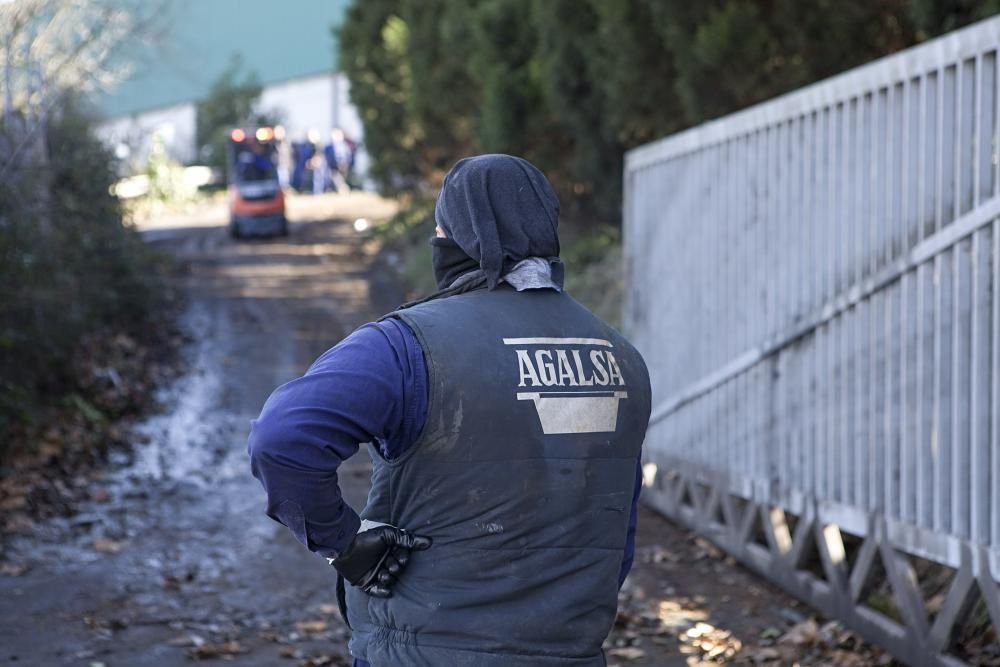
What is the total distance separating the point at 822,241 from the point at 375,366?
170 inches

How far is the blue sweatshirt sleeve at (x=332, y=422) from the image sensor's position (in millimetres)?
2732

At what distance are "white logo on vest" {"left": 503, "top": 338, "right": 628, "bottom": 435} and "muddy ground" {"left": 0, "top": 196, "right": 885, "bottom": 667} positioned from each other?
11.2 feet

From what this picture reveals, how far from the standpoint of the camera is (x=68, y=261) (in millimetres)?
13016

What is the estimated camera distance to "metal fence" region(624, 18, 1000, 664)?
17.5 feet

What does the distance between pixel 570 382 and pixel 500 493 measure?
0.95 feet

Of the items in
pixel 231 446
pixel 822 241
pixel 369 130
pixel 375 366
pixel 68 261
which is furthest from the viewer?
pixel 369 130

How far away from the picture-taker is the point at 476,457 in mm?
2877

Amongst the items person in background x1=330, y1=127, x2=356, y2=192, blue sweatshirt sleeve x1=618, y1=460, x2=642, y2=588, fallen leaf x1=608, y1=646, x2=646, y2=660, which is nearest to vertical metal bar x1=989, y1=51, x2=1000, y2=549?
fallen leaf x1=608, y1=646, x2=646, y2=660

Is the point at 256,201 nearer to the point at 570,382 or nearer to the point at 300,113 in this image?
the point at 300,113

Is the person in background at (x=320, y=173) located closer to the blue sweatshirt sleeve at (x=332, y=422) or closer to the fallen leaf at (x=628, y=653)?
the fallen leaf at (x=628, y=653)

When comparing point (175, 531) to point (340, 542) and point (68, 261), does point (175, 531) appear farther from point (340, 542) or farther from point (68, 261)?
point (340, 542)

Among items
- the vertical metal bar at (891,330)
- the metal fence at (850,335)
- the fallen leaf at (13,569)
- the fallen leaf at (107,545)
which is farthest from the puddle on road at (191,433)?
the vertical metal bar at (891,330)

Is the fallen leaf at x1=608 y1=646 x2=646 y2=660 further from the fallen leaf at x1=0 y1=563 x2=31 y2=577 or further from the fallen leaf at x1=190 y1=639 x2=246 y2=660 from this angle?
the fallen leaf at x1=0 y1=563 x2=31 y2=577

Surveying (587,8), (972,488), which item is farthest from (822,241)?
(587,8)
